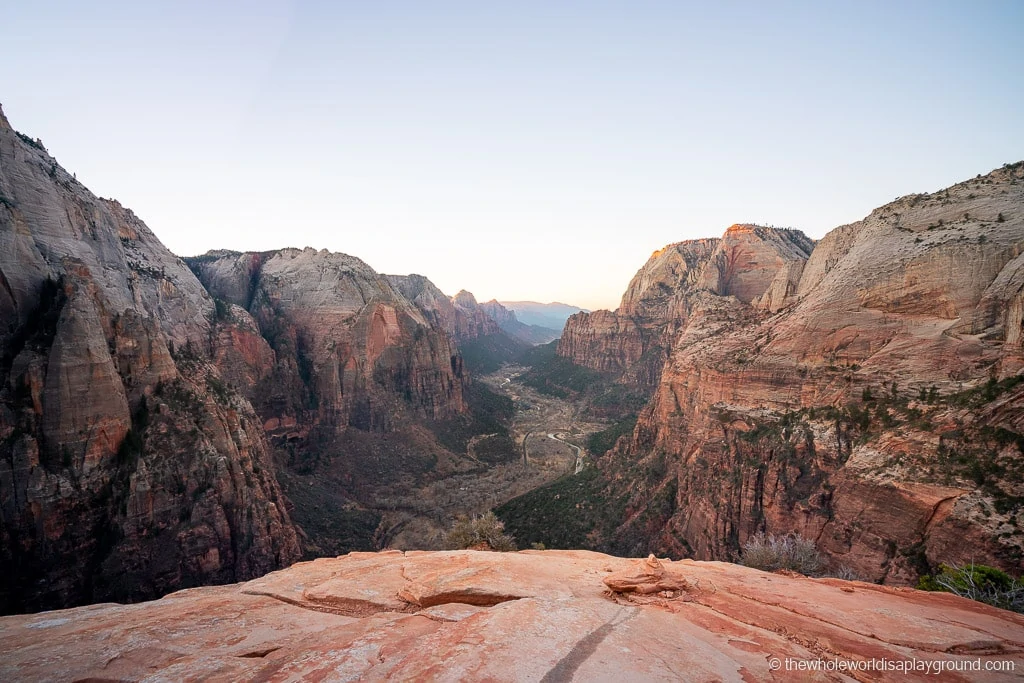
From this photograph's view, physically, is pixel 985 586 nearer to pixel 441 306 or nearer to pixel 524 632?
pixel 524 632

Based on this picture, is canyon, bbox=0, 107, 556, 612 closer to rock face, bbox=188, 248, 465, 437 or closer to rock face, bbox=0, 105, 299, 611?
rock face, bbox=0, 105, 299, 611

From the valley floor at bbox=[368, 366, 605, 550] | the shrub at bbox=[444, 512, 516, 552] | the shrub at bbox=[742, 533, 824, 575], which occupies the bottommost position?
the valley floor at bbox=[368, 366, 605, 550]

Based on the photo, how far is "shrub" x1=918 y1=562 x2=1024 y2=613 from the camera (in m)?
11.9

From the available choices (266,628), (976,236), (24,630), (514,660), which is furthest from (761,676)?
(976,236)

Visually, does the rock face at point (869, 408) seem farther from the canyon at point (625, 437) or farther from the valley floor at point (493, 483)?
the valley floor at point (493, 483)

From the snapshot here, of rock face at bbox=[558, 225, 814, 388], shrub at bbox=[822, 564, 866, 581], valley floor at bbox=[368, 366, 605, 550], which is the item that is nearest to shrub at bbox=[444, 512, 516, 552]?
valley floor at bbox=[368, 366, 605, 550]

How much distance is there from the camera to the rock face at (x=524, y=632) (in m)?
6.03

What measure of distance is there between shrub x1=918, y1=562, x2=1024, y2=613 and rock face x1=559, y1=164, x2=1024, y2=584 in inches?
140

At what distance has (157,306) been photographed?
37406 mm

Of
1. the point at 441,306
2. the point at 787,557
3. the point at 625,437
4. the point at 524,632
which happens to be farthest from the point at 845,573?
the point at 441,306

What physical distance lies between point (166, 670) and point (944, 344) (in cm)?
3294

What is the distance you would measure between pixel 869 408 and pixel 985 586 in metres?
12.6

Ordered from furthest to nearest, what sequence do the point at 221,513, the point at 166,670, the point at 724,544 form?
the point at 724,544
the point at 221,513
the point at 166,670

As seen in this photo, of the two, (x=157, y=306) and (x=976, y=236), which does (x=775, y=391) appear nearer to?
(x=976, y=236)
